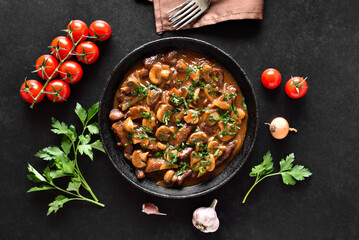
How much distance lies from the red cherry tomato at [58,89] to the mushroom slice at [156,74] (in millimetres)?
879

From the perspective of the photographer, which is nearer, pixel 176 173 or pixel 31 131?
pixel 176 173

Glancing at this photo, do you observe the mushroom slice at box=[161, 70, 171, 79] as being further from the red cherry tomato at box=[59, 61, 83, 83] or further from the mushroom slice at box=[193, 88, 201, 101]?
the red cherry tomato at box=[59, 61, 83, 83]

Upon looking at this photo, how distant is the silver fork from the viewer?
3912mm

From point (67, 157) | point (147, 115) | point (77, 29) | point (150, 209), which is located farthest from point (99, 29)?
point (150, 209)

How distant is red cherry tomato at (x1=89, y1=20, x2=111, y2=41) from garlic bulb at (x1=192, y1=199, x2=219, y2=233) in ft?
6.55

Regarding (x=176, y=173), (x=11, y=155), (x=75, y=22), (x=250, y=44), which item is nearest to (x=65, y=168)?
(x=11, y=155)

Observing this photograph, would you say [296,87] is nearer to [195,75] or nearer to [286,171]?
[286,171]

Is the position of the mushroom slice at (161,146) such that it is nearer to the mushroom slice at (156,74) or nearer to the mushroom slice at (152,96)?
the mushroom slice at (152,96)

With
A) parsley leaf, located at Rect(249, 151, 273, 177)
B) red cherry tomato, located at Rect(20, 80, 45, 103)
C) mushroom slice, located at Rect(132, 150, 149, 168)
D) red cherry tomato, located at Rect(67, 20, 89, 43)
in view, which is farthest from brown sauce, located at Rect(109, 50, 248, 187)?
red cherry tomato, located at Rect(20, 80, 45, 103)

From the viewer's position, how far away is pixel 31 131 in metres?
4.05

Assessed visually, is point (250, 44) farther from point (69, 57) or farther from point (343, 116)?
point (69, 57)

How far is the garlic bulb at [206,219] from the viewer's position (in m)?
3.87

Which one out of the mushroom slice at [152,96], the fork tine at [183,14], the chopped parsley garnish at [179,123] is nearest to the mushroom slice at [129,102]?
the mushroom slice at [152,96]

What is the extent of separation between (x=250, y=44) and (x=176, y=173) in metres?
1.52
